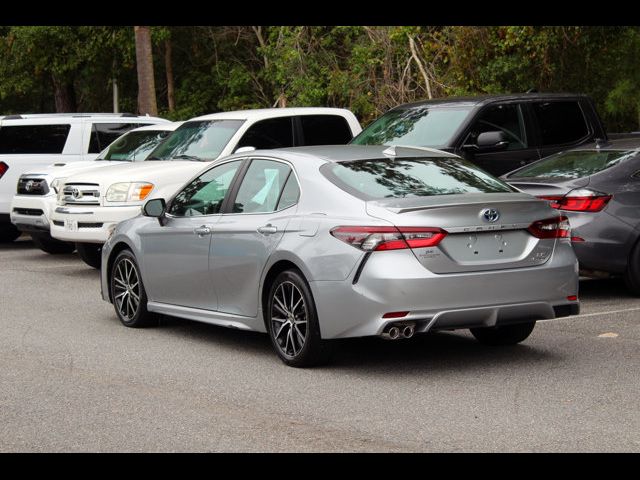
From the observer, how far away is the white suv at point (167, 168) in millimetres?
14492

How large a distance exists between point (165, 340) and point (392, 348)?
191 centimetres

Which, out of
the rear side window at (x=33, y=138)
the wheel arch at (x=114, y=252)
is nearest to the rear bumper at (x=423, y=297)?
the wheel arch at (x=114, y=252)

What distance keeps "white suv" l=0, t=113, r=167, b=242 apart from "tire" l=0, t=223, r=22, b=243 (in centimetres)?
19

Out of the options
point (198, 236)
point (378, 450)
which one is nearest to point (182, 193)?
point (198, 236)

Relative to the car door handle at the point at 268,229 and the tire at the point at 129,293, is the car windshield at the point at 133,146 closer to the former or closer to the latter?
the tire at the point at 129,293

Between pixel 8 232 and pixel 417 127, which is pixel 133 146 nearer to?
pixel 8 232

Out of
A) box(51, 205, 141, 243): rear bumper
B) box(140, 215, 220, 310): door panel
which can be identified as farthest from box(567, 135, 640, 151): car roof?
box(51, 205, 141, 243): rear bumper

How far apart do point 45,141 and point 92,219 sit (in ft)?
15.4

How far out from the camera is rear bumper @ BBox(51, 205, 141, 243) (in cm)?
1444

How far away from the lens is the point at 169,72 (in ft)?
142

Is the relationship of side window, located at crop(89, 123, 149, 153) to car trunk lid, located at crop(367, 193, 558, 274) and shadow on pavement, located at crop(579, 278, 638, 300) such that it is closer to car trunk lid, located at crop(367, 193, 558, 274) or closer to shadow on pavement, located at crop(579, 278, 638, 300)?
shadow on pavement, located at crop(579, 278, 638, 300)

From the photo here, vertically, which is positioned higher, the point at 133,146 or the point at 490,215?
the point at 490,215

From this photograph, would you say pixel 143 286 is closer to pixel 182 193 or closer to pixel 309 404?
pixel 182 193

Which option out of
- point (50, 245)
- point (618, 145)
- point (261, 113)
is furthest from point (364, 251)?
point (50, 245)
